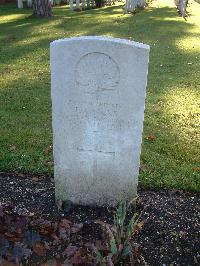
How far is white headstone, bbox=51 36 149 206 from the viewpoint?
3.17 metres

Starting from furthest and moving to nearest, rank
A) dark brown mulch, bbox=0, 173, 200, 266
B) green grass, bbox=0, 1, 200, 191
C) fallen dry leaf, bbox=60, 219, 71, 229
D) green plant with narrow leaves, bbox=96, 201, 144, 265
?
green grass, bbox=0, 1, 200, 191
fallen dry leaf, bbox=60, 219, 71, 229
dark brown mulch, bbox=0, 173, 200, 266
green plant with narrow leaves, bbox=96, 201, 144, 265

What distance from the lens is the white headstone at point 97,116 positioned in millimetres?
3172

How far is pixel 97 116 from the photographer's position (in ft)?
11.2

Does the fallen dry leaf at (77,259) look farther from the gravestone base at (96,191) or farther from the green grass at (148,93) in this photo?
the green grass at (148,93)

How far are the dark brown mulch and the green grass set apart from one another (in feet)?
0.77

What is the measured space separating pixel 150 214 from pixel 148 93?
351 centimetres

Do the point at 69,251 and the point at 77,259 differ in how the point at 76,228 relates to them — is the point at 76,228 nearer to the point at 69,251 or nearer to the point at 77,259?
the point at 69,251

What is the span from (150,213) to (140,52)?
4.97 feet

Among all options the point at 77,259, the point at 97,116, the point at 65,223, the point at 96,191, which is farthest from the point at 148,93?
the point at 77,259

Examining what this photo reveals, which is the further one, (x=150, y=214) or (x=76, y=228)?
(x=150, y=214)

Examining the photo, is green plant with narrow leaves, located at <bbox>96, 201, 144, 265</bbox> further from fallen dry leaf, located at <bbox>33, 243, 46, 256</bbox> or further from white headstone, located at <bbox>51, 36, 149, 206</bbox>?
white headstone, located at <bbox>51, 36, 149, 206</bbox>

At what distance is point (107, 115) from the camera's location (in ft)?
11.2

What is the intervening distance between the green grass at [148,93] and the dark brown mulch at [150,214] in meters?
0.23

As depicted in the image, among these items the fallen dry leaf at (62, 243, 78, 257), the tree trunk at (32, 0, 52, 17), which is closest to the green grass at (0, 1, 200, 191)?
the tree trunk at (32, 0, 52, 17)
